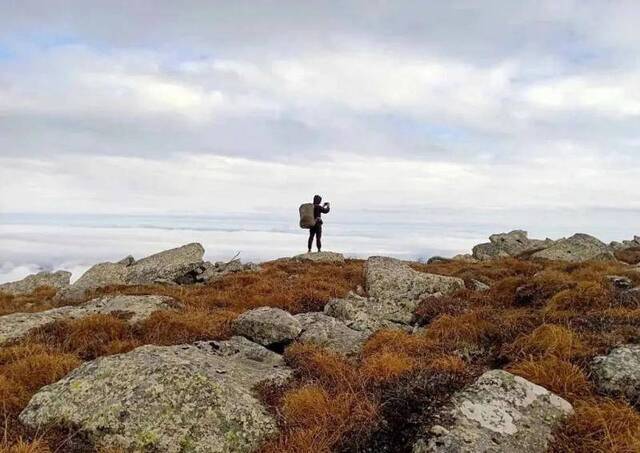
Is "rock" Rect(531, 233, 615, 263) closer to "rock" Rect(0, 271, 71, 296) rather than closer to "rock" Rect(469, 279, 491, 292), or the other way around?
"rock" Rect(469, 279, 491, 292)

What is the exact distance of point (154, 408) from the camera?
25.3ft

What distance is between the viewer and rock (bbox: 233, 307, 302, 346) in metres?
12.1

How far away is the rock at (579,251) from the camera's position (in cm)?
2986

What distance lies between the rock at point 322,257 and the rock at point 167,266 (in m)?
5.81

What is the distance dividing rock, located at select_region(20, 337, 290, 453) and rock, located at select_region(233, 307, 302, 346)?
3.00 m

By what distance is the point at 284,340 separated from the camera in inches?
479

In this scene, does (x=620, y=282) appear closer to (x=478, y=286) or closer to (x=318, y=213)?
(x=478, y=286)

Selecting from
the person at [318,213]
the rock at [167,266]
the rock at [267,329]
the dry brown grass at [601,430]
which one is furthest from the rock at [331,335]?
the person at [318,213]

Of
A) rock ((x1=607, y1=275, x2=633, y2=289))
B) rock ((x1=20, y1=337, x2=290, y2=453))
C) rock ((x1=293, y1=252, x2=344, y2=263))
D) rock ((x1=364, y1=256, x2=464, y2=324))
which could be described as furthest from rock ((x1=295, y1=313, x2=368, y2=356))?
rock ((x1=293, y1=252, x2=344, y2=263))

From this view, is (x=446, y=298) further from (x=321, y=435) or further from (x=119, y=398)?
(x=119, y=398)

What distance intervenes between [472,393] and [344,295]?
10.2 m

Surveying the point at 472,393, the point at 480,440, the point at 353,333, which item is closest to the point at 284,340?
the point at 353,333

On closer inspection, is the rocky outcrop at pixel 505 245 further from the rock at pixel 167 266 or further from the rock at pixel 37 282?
the rock at pixel 37 282

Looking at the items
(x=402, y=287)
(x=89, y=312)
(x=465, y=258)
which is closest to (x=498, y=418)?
(x=402, y=287)
